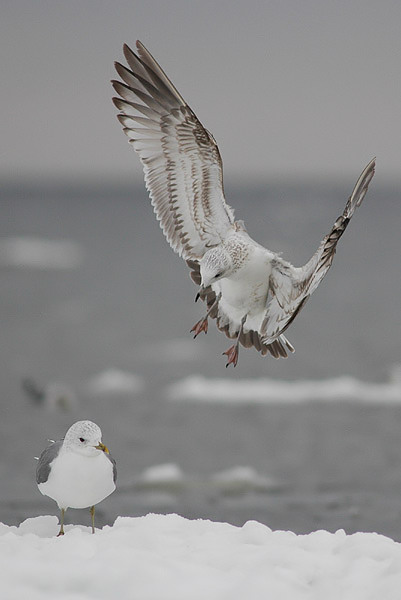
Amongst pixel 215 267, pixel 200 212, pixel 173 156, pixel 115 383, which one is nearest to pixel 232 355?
pixel 215 267

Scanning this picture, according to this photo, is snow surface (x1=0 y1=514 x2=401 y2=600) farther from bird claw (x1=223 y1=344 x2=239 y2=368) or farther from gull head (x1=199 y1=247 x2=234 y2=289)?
gull head (x1=199 y1=247 x2=234 y2=289)

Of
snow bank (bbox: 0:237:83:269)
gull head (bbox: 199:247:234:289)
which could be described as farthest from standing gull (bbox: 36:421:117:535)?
snow bank (bbox: 0:237:83:269)

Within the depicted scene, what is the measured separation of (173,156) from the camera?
17.9 ft

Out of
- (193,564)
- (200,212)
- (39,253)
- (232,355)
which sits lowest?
(193,564)

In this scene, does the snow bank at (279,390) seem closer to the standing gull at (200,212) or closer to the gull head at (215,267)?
the standing gull at (200,212)

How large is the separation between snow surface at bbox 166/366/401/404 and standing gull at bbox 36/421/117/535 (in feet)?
31.4

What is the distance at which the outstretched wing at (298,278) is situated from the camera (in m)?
4.49

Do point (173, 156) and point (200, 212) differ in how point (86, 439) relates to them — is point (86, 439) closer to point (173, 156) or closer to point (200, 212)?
point (200, 212)

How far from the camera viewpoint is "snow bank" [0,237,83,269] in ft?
103


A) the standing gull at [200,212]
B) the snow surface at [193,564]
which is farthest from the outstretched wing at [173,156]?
the snow surface at [193,564]

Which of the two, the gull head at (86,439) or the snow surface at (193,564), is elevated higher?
the gull head at (86,439)

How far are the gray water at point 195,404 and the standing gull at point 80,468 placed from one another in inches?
151

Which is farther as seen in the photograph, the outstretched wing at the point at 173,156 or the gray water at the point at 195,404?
the gray water at the point at 195,404

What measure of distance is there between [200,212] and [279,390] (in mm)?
10727
